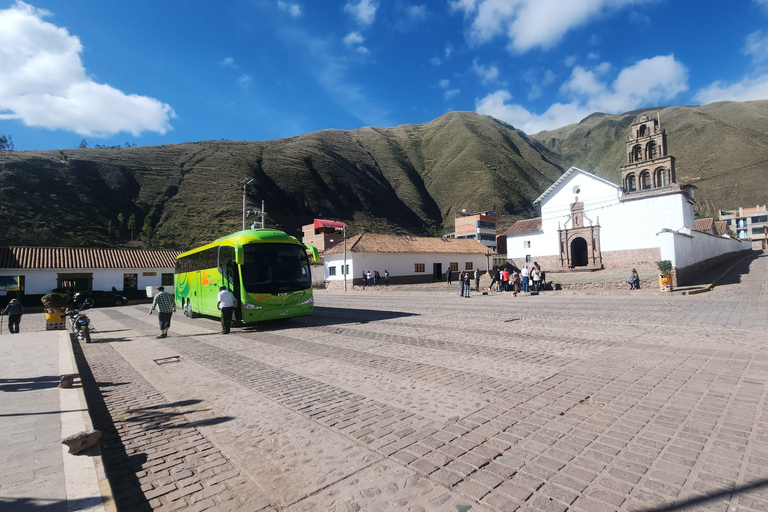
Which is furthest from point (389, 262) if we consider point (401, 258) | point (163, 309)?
point (163, 309)

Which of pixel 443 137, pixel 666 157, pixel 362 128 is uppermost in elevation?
pixel 362 128

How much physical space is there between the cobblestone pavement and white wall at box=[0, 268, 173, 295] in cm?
2776

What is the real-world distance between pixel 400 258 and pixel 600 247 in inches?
750

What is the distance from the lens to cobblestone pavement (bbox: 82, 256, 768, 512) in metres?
2.81

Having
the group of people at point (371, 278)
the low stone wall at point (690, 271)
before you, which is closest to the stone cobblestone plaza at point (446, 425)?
the low stone wall at point (690, 271)

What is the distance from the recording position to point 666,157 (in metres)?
33.8

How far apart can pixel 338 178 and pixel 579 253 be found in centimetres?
8132

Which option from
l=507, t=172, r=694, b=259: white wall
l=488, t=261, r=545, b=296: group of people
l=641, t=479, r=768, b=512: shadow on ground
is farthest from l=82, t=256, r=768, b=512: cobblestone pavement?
l=507, t=172, r=694, b=259: white wall

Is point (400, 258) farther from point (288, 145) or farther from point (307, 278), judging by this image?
point (288, 145)

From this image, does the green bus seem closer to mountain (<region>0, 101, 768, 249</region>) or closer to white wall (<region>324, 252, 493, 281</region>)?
white wall (<region>324, 252, 493, 281</region>)

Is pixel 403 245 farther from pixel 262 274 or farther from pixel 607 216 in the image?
pixel 262 274

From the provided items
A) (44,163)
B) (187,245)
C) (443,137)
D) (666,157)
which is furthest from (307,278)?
(443,137)

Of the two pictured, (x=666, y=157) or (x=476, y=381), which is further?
(x=666, y=157)

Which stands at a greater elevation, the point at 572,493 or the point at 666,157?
the point at 666,157
